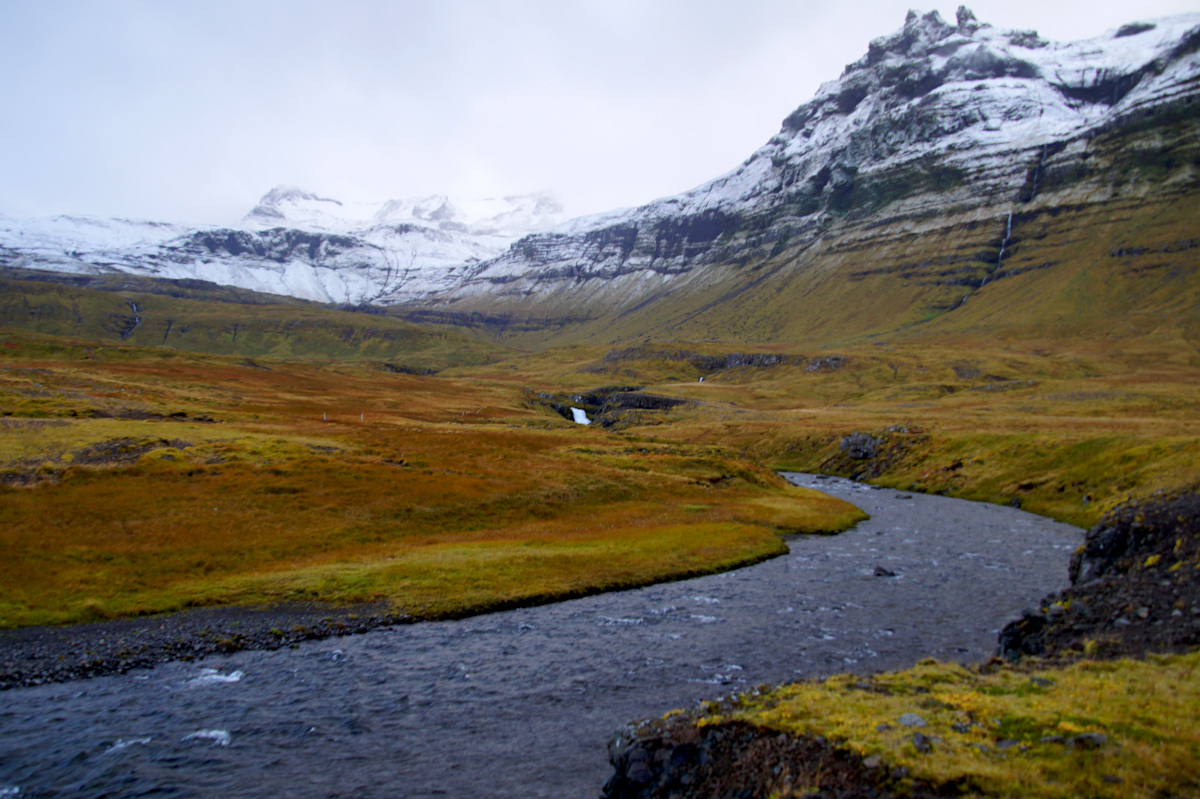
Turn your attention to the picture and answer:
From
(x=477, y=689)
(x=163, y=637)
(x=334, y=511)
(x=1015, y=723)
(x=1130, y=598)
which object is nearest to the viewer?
(x=1015, y=723)

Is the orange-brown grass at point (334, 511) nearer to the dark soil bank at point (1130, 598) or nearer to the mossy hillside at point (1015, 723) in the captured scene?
the dark soil bank at point (1130, 598)

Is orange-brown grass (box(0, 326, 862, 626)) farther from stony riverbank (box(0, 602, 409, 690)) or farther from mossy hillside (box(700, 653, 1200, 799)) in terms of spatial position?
mossy hillside (box(700, 653, 1200, 799))

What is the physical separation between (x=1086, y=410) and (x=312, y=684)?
125672mm

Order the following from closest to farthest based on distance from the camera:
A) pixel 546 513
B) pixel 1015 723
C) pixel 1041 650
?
pixel 1015 723
pixel 1041 650
pixel 546 513

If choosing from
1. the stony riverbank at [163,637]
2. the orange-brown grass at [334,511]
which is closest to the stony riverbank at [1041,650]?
the stony riverbank at [163,637]

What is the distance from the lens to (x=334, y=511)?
4562 centimetres

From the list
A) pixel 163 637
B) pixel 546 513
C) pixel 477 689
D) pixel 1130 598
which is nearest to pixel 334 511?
pixel 546 513

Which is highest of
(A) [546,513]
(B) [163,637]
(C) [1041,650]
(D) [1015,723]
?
(D) [1015,723]

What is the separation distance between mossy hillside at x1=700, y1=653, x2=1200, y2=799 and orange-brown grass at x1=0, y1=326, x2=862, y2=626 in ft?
66.5

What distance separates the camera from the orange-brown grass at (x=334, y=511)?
1293 inches

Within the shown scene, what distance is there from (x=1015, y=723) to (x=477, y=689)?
1714 cm

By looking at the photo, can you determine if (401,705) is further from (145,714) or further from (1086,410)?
(1086,410)

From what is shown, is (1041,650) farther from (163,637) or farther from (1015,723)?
(163,637)

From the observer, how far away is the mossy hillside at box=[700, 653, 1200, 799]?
11008 mm
